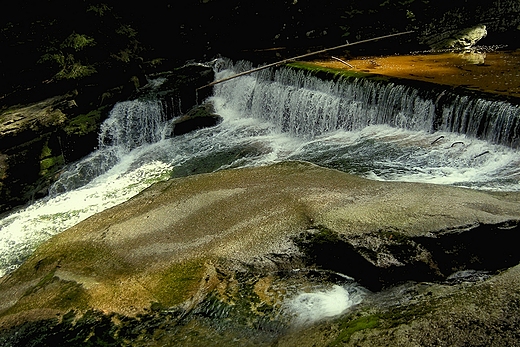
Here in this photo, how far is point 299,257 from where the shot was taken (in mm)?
4293

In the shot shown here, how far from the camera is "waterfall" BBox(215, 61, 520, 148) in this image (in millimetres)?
7508

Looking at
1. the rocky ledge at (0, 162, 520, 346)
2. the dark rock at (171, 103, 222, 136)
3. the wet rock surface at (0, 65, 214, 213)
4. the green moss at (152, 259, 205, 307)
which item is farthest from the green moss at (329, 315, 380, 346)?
the dark rock at (171, 103, 222, 136)

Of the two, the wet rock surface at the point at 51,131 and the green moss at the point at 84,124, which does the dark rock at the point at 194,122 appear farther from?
the green moss at the point at 84,124

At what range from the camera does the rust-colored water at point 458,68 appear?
28.7 ft

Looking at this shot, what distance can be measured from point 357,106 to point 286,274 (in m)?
6.49

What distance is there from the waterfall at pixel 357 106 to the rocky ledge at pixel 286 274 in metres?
3.02

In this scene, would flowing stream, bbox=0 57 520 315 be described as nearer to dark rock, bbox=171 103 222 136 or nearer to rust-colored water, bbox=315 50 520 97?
dark rock, bbox=171 103 222 136

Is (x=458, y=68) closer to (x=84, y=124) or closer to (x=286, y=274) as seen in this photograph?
(x=286, y=274)

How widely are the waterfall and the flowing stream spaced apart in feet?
0.07

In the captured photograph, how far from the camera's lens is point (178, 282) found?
4.26 meters

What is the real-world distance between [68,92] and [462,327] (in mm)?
13127

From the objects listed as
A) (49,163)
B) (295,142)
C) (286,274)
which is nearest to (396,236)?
(286,274)

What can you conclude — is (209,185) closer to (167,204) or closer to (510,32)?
(167,204)

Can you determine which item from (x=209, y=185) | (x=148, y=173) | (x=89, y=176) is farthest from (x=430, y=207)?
(x=89, y=176)
